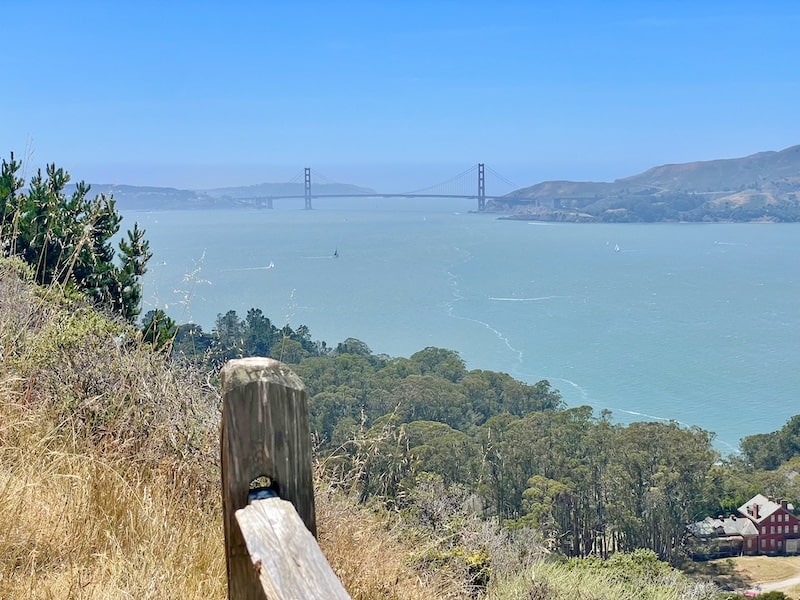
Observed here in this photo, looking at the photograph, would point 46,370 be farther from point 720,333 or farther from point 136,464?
point 720,333

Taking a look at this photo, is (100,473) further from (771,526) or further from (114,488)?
(771,526)

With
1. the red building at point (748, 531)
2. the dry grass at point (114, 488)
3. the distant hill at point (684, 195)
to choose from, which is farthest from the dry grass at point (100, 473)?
the distant hill at point (684, 195)

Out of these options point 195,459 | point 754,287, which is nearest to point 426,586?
point 195,459

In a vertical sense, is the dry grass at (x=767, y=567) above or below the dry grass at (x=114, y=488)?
below

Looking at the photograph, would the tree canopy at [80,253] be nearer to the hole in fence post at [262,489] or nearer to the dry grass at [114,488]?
the dry grass at [114,488]

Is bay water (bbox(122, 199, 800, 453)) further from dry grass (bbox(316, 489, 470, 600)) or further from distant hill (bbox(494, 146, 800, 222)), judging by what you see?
distant hill (bbox(494, 146, 800, 222))

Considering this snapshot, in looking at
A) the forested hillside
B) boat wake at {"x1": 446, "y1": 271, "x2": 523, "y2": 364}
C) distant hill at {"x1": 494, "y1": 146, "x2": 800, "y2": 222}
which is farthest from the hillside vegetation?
distant hill at {"x1": 494, "y1": 146, "x2": 800, "y2": 222}
